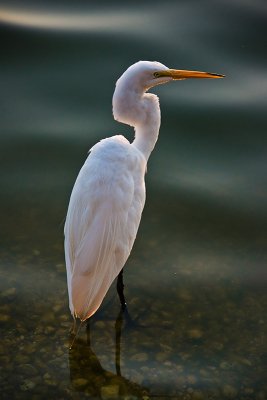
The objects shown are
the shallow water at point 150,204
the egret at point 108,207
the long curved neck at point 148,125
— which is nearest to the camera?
the egret at point 108,207

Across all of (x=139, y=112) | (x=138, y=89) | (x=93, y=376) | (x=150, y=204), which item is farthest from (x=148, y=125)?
(x=93, y=376)

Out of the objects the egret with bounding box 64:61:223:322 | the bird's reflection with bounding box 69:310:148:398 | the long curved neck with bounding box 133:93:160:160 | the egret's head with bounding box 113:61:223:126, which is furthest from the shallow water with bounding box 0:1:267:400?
the egret's head with bounding box 113:61:223:126

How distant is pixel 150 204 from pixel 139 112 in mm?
996

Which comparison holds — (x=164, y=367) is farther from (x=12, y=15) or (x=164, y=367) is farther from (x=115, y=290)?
(x=12, y=15)

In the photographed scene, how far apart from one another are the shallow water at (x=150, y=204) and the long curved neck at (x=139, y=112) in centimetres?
73

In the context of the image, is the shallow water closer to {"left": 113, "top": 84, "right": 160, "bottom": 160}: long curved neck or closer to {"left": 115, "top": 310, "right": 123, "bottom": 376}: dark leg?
{"left": 115, "top": 310, "right": 123, "bottom": 376}: dark leg

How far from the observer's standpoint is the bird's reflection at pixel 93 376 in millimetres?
3143

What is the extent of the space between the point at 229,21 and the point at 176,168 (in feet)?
6.05

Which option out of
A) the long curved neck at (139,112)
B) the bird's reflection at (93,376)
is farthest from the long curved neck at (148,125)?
the bird's reflection at (93,376)

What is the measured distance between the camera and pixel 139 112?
339 centimetres

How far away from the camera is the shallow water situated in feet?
10.7

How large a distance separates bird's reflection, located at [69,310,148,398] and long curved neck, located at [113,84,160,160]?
3.40 feet

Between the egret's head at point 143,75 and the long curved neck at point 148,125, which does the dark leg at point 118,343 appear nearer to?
the long curved neck at point 148,125

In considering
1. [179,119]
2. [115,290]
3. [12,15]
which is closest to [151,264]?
[115,290]
